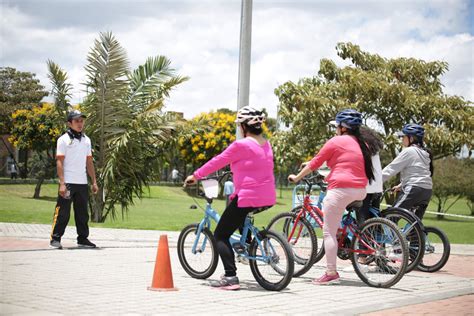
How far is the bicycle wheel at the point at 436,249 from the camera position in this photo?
33.8 feet

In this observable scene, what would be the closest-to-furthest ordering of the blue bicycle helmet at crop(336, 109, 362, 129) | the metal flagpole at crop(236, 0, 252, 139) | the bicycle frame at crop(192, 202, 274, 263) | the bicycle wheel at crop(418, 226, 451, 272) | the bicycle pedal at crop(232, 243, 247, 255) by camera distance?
the bicycle frame at crop(192, 202, 274, 263)
the bicycle pedal at crop(232, 243, 247, 255)
the blue bicycle helmet at crop(336, 109, 362, 129)
the bicycle wheel at crop(418, 226, 451, 272)
the metal flagpole at crop(236, 0, 252, 139)

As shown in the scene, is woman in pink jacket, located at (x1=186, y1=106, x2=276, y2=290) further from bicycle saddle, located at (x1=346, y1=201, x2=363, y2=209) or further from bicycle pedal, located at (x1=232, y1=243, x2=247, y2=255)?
bicycle saddle, located at (x1=346, y1=201, x2=363, y2=209)

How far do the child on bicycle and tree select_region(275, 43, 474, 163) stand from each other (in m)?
21.7

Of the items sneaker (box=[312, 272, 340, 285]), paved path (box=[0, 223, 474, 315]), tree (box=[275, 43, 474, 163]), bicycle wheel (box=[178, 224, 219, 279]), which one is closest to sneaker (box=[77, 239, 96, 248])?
paved path (box=[0, 223, 474, 315])

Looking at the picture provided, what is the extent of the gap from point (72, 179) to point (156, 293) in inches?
169

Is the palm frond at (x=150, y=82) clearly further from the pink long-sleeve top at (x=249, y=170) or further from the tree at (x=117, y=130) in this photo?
the pink long-sleeve top at (x=249, y=170)

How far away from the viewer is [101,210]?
2019 cm

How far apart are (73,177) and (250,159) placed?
4.25 meters

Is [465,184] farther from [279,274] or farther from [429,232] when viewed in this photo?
[279,274]

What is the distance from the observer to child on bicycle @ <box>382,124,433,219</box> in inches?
409

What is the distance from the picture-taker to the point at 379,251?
8594 mm

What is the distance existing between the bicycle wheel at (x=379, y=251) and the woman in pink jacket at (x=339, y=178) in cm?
33

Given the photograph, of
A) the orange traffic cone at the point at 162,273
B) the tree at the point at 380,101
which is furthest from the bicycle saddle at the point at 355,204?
the tree at the point at 380,101

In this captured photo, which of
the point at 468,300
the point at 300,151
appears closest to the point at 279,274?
the point at 468,300
